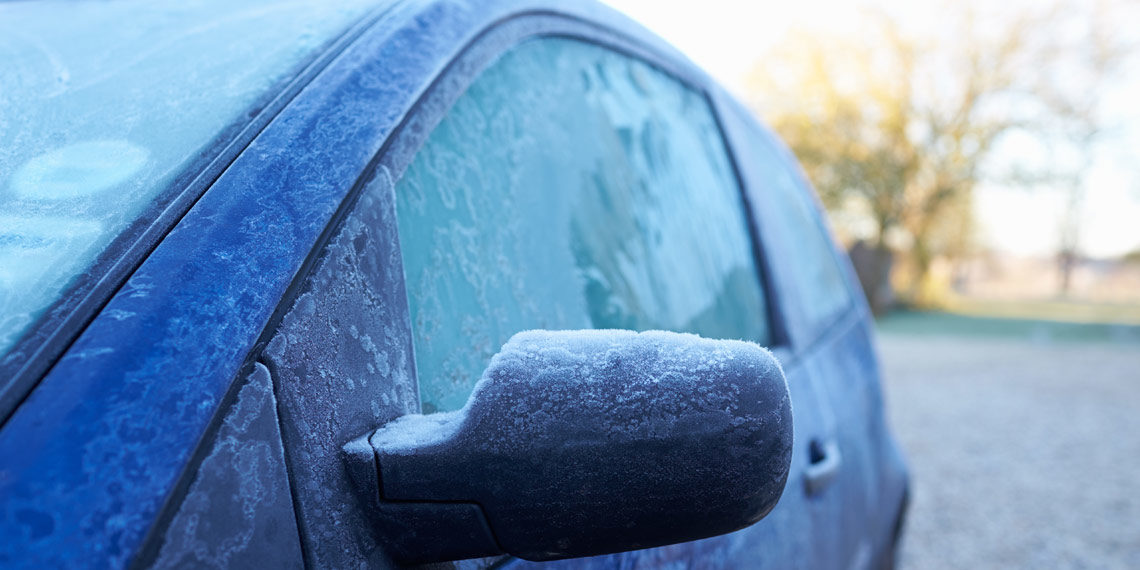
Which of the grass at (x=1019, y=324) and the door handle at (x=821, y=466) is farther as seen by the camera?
the grass at (x=1019, y=324)

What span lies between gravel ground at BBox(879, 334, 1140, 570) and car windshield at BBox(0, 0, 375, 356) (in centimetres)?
490

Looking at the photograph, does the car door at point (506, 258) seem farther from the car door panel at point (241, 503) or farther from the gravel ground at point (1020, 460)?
the gravel ground at point (1020, 460)

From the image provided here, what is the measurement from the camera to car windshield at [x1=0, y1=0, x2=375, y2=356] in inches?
32.2

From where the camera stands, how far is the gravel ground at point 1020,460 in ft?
17.6

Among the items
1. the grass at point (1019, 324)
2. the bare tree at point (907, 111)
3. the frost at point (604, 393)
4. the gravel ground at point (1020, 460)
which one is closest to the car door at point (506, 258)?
the frost at point (604, 393)

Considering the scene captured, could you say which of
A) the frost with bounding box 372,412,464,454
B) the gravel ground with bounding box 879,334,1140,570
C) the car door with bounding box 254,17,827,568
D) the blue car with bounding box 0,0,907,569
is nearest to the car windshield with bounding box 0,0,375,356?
the blue car with bounding box 0,0,907,569

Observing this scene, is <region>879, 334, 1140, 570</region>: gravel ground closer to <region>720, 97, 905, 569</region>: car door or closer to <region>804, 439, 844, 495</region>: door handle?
<region>720, 97, 905, 569</region>: car door

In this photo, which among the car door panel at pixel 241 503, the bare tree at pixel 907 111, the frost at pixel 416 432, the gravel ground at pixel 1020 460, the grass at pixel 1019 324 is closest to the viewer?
the car door panel at pixel 241 503

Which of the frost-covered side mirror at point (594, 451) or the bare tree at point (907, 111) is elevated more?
the bare tree at point (907, 111)

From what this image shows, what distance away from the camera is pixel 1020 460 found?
25.1 feet

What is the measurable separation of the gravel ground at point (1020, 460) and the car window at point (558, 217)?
13.1 ft

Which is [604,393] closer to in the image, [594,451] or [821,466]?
[594,451]

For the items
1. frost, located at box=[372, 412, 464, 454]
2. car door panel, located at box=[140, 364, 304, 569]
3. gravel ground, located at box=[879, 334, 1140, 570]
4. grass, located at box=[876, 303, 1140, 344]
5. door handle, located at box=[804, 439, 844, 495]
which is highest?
grass, located at box=[876, 303, 1140, 344]

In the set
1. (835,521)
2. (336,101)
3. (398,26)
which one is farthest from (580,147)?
(835,521)
